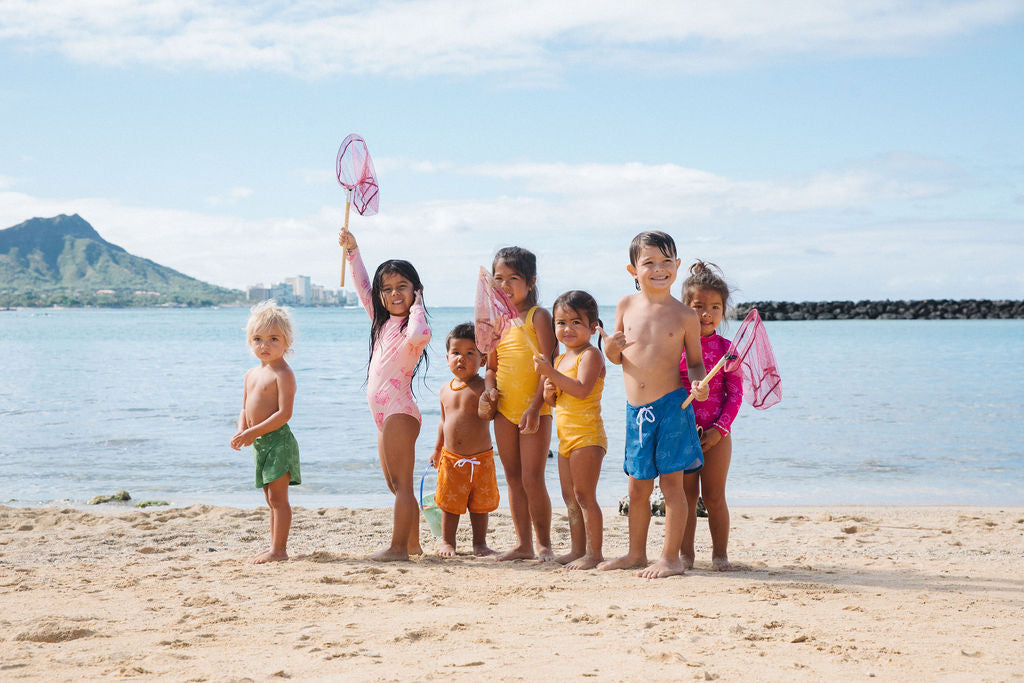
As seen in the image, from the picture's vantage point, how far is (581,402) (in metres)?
4.80

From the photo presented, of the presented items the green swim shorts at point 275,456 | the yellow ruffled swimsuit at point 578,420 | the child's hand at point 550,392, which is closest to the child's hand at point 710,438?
the yellow ruffled swimsuit at point 578,420

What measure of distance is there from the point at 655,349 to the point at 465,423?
1.37m

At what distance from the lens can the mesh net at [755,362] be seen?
4.53 metres

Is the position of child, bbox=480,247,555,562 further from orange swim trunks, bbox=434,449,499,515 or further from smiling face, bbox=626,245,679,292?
smiling face, bbox=626,245,679,292

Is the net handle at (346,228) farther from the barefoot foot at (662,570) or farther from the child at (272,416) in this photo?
the barefoot foot at (662,570)

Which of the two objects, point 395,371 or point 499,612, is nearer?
point 499,612

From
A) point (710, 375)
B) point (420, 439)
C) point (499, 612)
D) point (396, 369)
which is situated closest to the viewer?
point (499, 612)

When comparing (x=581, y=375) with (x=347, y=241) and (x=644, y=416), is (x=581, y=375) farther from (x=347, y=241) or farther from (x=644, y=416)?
(x=347, y=241)

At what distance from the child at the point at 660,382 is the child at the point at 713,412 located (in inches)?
6.9

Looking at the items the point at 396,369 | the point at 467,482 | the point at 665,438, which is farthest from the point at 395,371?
the point at 665,438

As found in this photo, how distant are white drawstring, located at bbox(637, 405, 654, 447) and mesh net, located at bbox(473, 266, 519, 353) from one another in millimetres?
961

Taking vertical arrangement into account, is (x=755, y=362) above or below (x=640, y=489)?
above

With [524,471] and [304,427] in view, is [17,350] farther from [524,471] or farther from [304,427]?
[524,471]

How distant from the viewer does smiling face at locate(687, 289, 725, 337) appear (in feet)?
15.8
